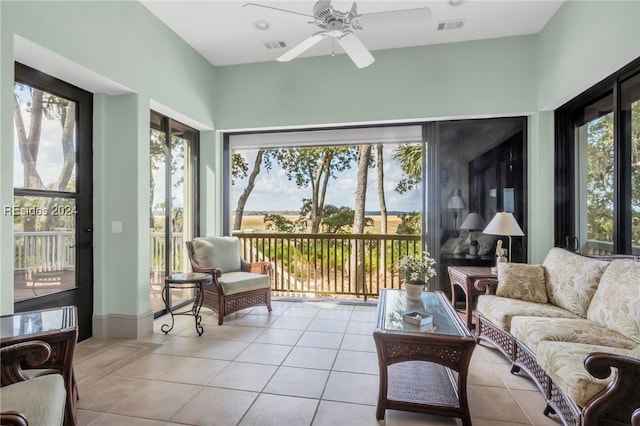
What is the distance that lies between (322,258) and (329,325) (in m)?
1.51

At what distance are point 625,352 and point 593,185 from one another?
2124 millimetres

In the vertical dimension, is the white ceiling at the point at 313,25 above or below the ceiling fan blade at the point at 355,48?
above

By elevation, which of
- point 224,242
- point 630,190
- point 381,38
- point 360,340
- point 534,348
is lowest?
point 360,340

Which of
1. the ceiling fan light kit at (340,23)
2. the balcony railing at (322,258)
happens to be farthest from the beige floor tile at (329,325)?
the ceiling fan light kit at (340,23)

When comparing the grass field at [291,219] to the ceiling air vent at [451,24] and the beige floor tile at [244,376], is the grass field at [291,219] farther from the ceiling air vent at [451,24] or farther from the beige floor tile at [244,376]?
the beige floor tile at [244,376]

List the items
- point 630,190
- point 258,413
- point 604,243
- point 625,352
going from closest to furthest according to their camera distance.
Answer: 1. point 625,352
2. point 258,413
3. point 630,190
4. point 604,243

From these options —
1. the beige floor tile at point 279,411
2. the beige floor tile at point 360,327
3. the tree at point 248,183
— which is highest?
the tree at point 248,183

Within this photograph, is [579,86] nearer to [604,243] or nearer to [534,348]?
[604,243]

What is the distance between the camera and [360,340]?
3.22m

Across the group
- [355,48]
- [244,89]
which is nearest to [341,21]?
[355,48]

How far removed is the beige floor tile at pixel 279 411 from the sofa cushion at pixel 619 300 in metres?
2.06

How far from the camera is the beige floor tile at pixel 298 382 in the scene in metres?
2.26

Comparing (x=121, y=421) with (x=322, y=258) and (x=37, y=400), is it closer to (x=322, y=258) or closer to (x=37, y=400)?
(x=37, y=400)

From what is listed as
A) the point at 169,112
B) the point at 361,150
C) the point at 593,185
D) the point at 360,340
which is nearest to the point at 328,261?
the point at 360,340
